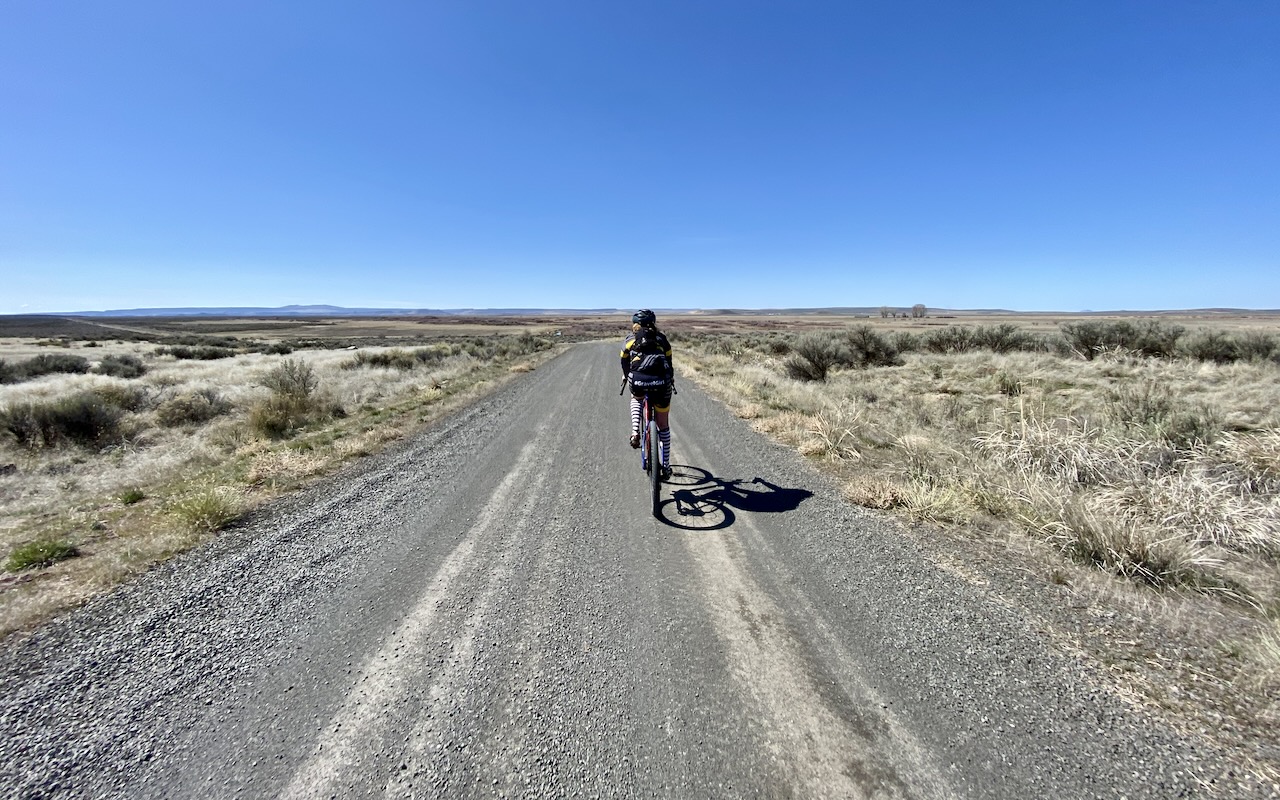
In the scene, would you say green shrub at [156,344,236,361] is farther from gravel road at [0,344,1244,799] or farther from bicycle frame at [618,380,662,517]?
bicycle frame at [618,380,662,517]

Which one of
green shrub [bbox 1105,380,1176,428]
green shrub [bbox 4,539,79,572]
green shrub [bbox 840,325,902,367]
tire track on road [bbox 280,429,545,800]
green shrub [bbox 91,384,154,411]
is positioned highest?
green shrub [bbox 840,325,902,367]

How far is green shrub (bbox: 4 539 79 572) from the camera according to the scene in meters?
4.02

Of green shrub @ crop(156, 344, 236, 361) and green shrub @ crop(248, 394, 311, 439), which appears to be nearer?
green shrub @ crop(248, 394, 311, 439)

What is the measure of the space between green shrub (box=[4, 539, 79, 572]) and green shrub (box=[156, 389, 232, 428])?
399 inches

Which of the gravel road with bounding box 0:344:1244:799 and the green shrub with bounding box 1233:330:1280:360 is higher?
the green shrub with bounding box 1233:330:1280:360

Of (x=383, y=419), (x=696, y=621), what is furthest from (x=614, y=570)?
(x=383, y=419)

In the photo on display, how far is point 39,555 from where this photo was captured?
13.5ft

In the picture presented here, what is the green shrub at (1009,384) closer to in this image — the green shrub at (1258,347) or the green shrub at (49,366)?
the green shrub at (1258,347)

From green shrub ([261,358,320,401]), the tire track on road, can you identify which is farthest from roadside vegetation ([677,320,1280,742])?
green shrub ([261,358,320,401])

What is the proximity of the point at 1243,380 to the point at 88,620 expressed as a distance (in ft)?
71.3

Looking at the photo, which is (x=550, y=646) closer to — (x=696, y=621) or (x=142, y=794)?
(x=696, y=621)

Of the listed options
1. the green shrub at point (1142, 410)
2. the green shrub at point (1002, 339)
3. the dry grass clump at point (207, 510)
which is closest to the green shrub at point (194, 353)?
the dry grass clump at point (207, 510)

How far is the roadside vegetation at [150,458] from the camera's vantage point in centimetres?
412

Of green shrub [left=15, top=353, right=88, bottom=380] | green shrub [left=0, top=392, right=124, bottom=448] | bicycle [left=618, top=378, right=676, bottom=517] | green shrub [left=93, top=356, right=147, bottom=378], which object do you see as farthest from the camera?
green shrub [left=93, top=356, right=147, bottom=378]
